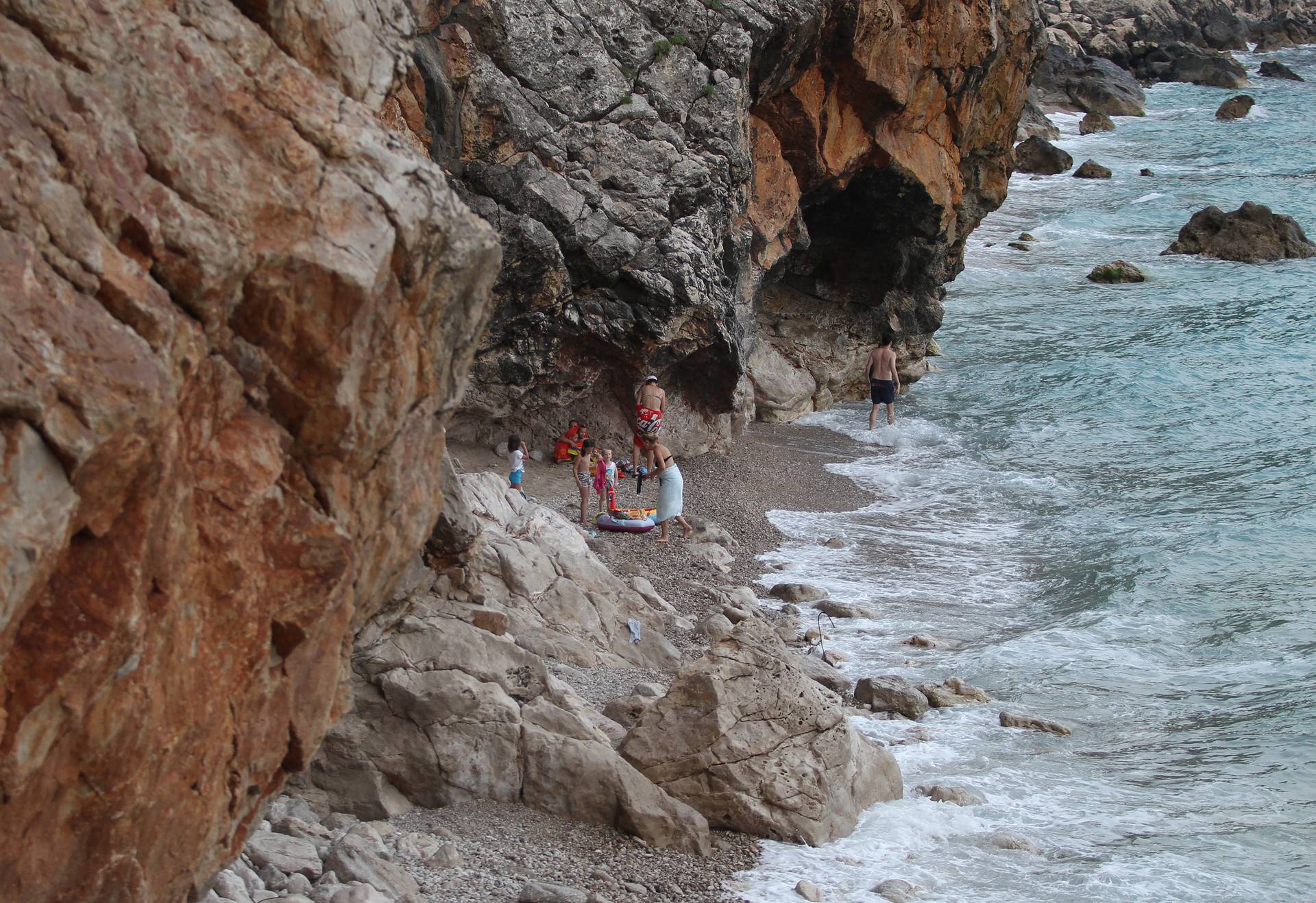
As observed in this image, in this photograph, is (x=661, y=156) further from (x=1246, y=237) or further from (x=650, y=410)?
(x=1246, y=237)

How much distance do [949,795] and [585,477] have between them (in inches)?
241

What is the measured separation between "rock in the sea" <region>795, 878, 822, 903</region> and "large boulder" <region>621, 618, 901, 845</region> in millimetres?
537

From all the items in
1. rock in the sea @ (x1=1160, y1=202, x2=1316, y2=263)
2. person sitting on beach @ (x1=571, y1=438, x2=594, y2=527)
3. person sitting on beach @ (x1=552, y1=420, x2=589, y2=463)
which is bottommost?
person sitting on beach @ (x1=571, y1=438, x2=594, y2=527)

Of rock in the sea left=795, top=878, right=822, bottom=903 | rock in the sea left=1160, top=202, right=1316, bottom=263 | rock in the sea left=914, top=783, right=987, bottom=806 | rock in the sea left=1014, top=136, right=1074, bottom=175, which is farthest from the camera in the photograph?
rock in the sea left=1014, top=136, right=1074, bottom=175

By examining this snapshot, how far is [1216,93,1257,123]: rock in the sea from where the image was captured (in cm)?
5103

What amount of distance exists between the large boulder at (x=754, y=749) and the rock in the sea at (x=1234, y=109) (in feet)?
166

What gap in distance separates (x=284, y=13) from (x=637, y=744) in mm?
4797

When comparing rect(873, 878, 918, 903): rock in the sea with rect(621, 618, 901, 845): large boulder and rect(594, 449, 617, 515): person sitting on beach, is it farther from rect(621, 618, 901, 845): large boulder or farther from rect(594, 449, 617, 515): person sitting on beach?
rect(594, 449, 617, 515): person sitting on beach

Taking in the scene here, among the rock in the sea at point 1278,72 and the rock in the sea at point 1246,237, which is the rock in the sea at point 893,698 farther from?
the rock in the sea at point 1278,72

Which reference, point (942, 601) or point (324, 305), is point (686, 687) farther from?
point (942, 601)

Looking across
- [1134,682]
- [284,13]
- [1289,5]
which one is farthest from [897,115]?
[1289,5]

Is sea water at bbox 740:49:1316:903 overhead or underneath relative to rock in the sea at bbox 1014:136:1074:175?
underneath

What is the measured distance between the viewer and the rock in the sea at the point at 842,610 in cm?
1234

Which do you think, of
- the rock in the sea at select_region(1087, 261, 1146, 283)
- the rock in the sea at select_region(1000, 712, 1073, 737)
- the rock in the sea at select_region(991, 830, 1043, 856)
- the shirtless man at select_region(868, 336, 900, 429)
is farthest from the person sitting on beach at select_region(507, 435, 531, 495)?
the rock in the sea at select_region(1087, 261, 1146, 283)
